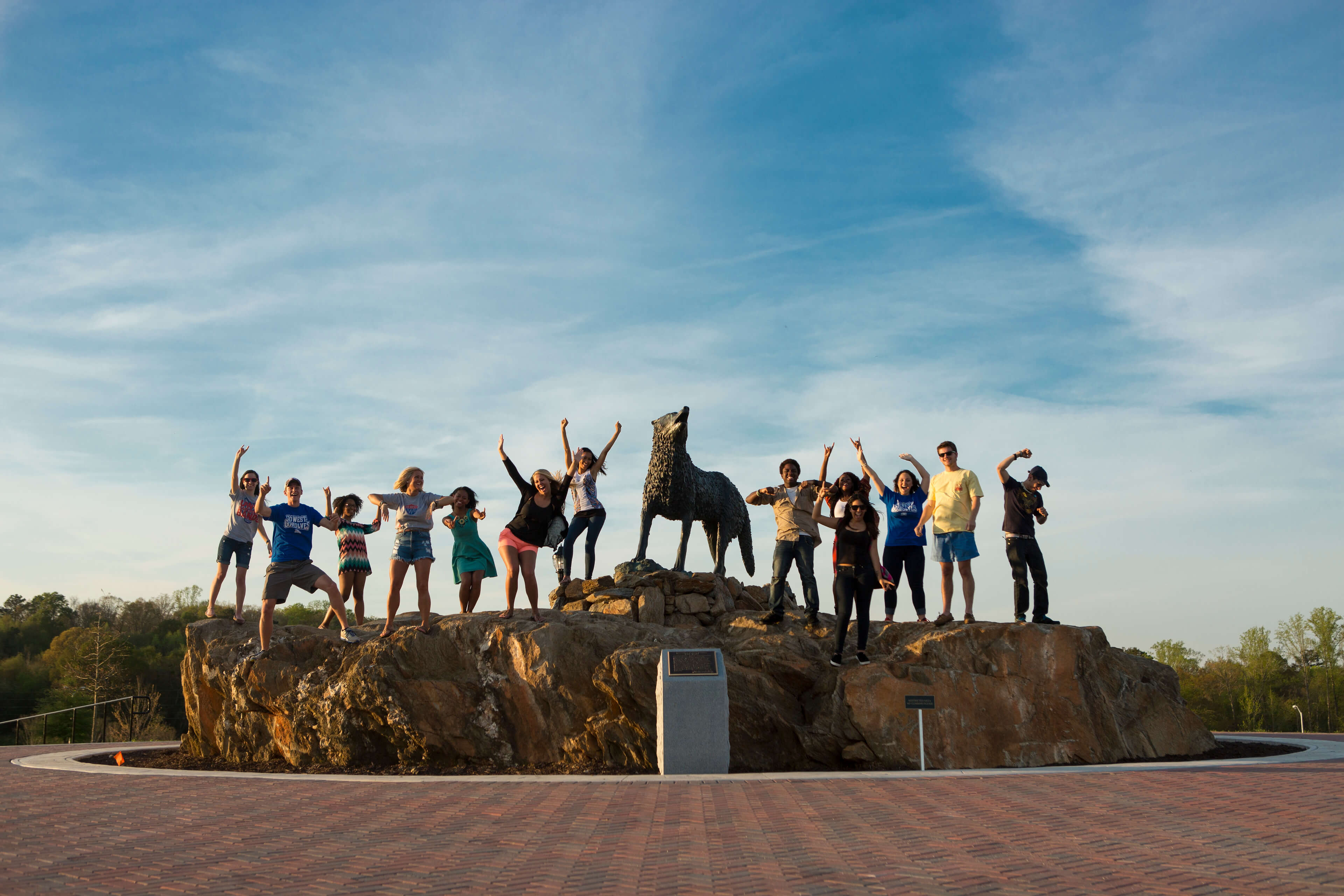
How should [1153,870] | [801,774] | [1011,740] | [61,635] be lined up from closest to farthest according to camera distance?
[1153,870] → [801,774] → [1011,740] → [61,635]

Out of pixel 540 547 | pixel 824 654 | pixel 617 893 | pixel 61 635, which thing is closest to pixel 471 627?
pixel 540 547

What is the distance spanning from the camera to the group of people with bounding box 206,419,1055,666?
34.6 feet

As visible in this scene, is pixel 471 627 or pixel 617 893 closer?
pixel 617 893

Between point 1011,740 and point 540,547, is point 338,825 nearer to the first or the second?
point 540,547

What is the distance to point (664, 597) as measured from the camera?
551 inches

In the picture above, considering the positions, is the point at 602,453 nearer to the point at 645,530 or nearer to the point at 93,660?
the point at 645,530

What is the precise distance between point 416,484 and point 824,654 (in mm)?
5251

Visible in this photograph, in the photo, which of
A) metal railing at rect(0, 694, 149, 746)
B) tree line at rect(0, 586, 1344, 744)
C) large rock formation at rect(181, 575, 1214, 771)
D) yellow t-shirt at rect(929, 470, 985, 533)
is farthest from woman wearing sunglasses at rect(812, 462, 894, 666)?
tree line at rect(0, 586, 1344, 744)

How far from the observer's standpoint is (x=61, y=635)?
2100 inches

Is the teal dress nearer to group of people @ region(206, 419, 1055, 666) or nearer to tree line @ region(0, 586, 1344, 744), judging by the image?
group of people @ region(206, 419, 1055, 666)

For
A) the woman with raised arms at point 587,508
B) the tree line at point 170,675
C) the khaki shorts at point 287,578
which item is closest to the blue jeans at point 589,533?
the woman with raised arms at point 587,508

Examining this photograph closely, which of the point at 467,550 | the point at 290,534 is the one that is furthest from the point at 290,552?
the point at 467,550

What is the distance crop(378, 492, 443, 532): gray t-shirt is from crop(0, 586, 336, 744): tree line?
21306mm

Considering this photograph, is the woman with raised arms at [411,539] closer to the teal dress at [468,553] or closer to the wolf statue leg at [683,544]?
the teal dress at [468,553]
